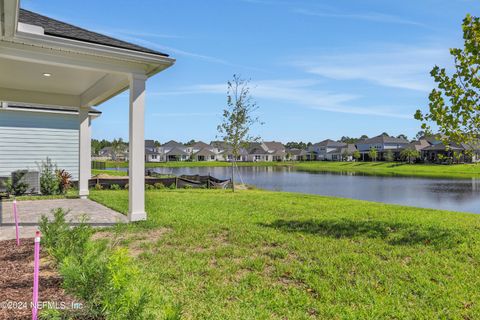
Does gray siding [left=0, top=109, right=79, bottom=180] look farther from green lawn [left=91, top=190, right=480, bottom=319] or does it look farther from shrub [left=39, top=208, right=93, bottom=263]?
shrub [left=39, top=208, right=93, bottom=263]

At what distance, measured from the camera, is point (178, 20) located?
11430 millimetres

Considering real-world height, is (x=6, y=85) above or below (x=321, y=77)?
below

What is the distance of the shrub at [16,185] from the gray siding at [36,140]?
173cm

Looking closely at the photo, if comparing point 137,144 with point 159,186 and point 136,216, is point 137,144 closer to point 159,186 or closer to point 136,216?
point 136,216

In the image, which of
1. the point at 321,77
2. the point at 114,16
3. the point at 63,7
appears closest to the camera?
the point at 63,7

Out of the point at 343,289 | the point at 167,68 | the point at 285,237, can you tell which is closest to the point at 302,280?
the point at 343,289

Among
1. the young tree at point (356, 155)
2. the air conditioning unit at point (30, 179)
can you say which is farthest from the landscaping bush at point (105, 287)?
the young tree at point (356, 155)

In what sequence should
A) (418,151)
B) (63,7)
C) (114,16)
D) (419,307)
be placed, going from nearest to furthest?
(419,307)
(63,7)
(114,16)
(418,151)

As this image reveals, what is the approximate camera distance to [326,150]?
344 ft

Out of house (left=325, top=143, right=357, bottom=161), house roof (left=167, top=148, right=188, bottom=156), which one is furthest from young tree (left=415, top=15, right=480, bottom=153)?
house roof (left=167, top=148, right=188, bottom=156)

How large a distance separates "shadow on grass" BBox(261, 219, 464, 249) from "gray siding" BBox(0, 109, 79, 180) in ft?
37.6

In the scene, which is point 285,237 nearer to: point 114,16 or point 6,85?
point 114,16

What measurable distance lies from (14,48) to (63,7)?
313 cm

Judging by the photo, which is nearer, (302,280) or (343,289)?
(343,289)
